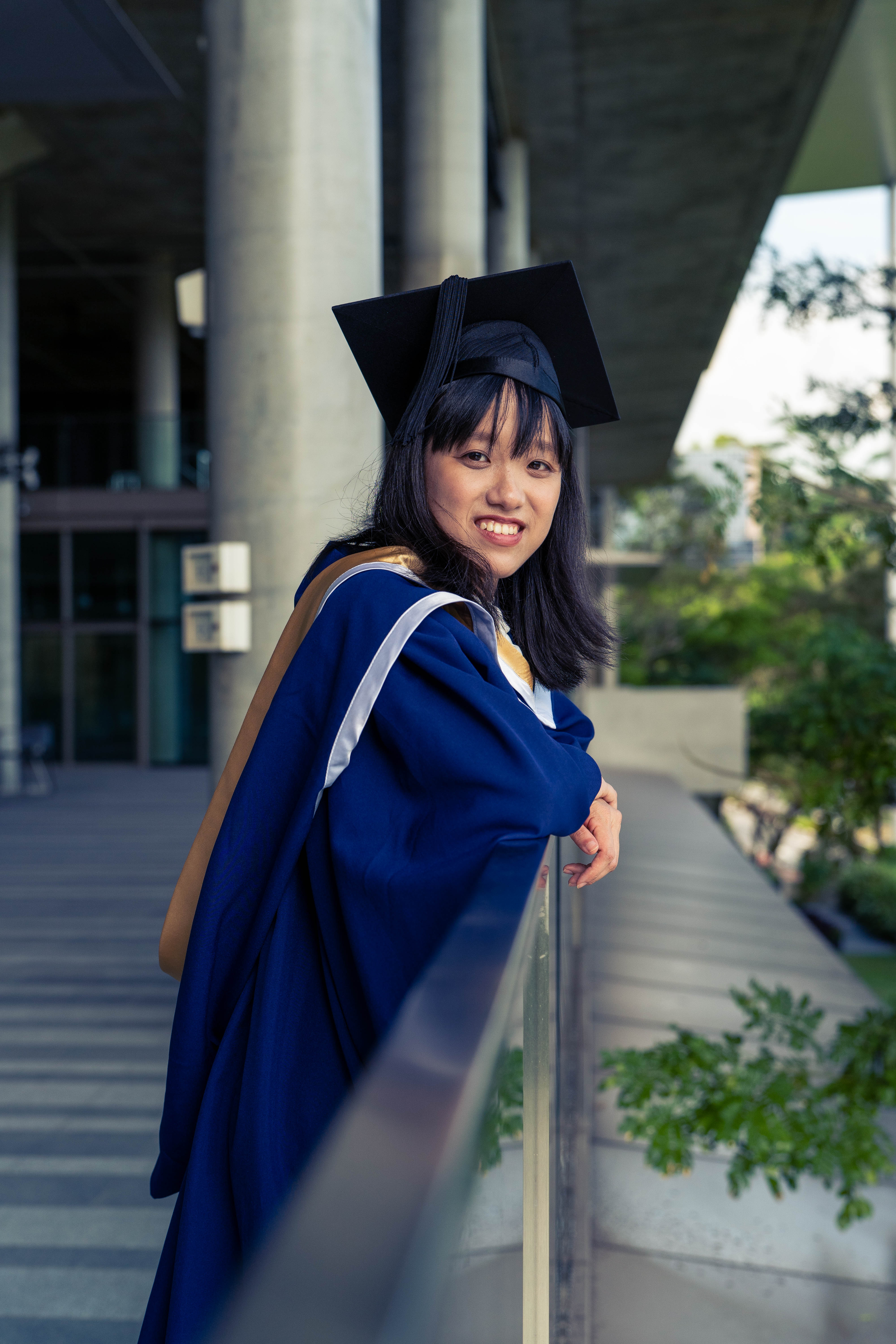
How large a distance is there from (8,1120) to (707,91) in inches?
412

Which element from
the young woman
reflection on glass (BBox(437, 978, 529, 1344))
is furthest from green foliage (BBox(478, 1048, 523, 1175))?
the young woman

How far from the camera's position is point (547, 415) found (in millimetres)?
1705

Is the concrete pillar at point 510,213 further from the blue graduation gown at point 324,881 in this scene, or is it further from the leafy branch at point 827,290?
the blue graduation gown at point 324,881

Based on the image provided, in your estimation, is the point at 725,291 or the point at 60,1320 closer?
the point at 60,1320

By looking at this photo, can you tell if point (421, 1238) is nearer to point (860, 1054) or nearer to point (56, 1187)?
point (56, 1187)

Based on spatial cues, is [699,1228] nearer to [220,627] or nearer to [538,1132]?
[220,627]

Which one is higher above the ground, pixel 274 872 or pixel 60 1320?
pixel 274 872

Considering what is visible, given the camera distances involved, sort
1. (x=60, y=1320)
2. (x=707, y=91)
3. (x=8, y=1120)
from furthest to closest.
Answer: (x=707, y=91)
(x=8, y=1120)
(x=60, y=1320)

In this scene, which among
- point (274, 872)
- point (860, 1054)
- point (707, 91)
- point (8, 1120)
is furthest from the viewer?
point (707, 91)

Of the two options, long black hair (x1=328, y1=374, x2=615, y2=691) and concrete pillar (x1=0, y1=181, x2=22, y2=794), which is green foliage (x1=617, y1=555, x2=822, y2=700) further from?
long black hair (x1=328, y1=374, x2=615, y2=691)

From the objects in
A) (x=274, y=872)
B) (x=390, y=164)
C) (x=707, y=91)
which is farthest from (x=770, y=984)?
(x=274, y=872)

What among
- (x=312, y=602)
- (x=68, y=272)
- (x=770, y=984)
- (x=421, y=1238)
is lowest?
(x=770, y=984)

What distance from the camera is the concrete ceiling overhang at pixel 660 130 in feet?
30.5

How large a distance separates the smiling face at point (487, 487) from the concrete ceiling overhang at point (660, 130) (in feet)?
20.8
